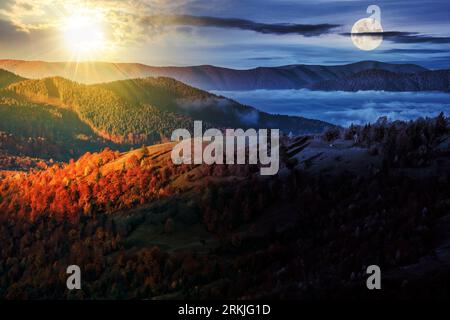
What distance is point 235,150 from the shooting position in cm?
10331

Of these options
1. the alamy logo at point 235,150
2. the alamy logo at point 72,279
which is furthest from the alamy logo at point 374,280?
the alamy logo at point 235,150

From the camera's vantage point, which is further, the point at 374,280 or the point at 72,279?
the point at 72,279

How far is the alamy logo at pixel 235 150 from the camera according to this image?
3760 inches

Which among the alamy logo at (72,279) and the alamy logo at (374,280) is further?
the alamy logo at (72,279)

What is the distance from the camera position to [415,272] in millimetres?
45344

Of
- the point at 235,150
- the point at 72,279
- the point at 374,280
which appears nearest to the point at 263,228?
the point at 72,279

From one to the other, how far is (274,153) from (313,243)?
31.6 metres

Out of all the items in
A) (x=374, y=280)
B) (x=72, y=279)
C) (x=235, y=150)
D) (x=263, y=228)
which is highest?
(x=235, y=150)

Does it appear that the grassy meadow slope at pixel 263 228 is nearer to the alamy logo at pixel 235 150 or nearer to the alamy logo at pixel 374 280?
the alamy logo at pixel 374 280

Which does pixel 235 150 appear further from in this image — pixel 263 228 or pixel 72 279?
pixel 72 279

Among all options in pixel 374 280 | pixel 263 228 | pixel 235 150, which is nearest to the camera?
pixel 374 280

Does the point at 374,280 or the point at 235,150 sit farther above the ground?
the point at 235,150

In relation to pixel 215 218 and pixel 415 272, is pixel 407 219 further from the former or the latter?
pixel 215 218
